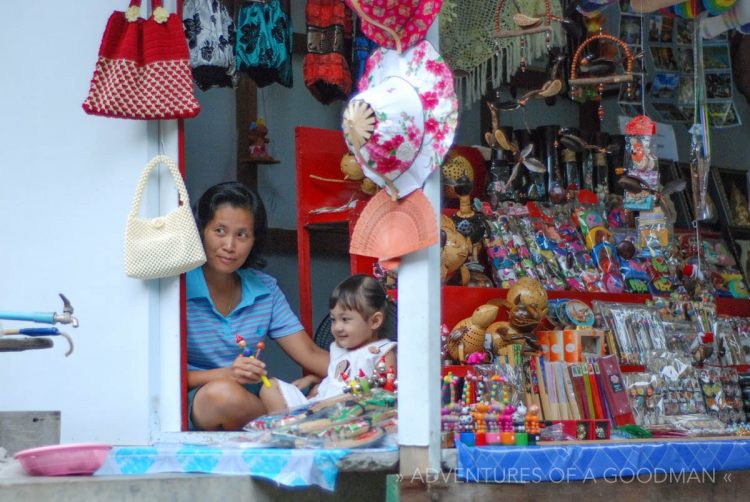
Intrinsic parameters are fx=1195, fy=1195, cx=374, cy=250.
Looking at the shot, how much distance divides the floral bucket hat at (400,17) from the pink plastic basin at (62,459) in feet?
5.71

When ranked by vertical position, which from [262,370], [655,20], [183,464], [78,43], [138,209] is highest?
[655,20]

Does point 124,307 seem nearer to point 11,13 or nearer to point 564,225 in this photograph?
point 11,13

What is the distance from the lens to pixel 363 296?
5062 millimetres

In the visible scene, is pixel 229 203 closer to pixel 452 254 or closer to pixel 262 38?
pixel 262 38

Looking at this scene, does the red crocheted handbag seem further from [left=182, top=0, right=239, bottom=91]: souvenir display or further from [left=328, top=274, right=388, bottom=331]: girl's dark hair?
[left=328, top=274, right=388, bottom=331]: girl's dark hair

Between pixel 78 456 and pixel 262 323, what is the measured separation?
Answer: 1.45 meters

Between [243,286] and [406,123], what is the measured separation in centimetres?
150

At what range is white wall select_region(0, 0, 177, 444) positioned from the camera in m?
4.67

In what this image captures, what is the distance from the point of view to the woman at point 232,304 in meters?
4.98

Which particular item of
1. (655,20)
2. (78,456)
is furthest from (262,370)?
(655,20)

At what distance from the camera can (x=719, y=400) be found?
19.5 feet

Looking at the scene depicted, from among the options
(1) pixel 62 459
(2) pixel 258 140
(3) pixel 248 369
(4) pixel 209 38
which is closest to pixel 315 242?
(2) pixel 258 140

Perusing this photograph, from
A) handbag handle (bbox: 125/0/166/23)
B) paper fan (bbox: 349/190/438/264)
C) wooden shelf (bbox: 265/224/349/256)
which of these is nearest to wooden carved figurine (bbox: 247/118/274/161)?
wooden shelf (bbox: 265/224/349/256)

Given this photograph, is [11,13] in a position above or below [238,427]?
above
